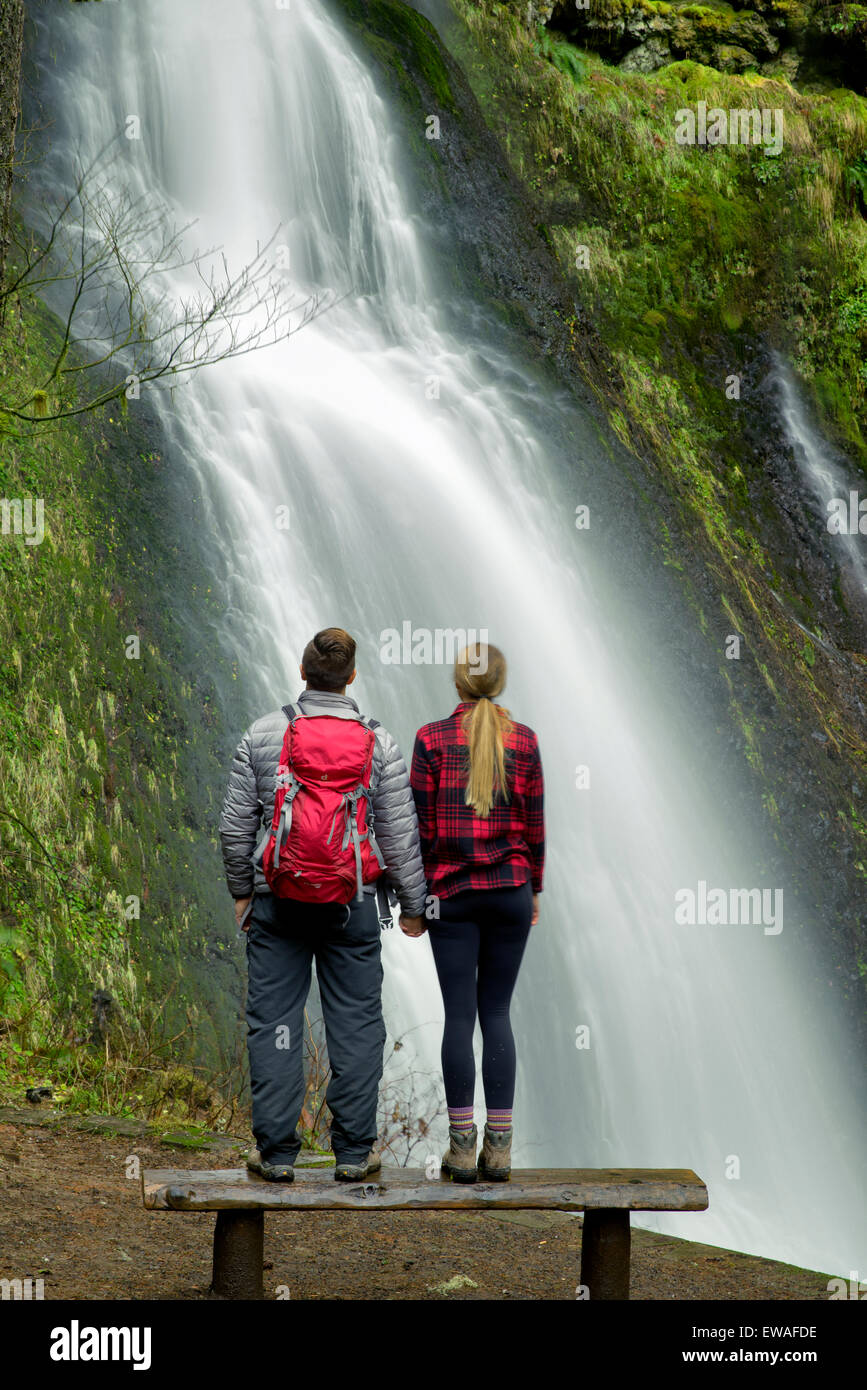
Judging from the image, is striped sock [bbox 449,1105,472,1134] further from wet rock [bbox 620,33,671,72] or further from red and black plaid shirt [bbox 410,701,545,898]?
wet rock [bbox 620,33,671,72]

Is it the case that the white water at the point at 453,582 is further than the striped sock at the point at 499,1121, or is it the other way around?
the white water at the point at 453,582

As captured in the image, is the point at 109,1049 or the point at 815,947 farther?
the point at 815,947

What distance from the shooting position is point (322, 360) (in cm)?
1221

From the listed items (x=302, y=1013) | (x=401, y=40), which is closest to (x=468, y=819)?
(x=302, y=1013)

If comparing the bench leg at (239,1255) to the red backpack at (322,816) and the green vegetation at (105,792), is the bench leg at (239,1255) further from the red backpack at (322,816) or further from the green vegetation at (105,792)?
the green vegetation at (105,792)

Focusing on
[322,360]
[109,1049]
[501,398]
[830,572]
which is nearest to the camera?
[109,1049]

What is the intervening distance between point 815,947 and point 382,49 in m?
11.7

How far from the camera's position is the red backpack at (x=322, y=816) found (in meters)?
3.70

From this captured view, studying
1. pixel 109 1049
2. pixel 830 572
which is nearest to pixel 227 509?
pixel 109 1049

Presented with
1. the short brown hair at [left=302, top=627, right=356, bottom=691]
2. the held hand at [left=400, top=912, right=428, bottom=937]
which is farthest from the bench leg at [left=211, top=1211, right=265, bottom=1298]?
the short brown hair at [left=302, top=627, right=356, bottom=691]

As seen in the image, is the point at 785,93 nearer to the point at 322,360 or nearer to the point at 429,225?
the point at 429,225

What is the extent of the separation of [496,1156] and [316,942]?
90cm

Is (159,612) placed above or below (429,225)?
below

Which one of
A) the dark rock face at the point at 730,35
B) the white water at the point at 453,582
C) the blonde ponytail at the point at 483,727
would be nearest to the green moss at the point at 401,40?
the white water at the point at 453,582
